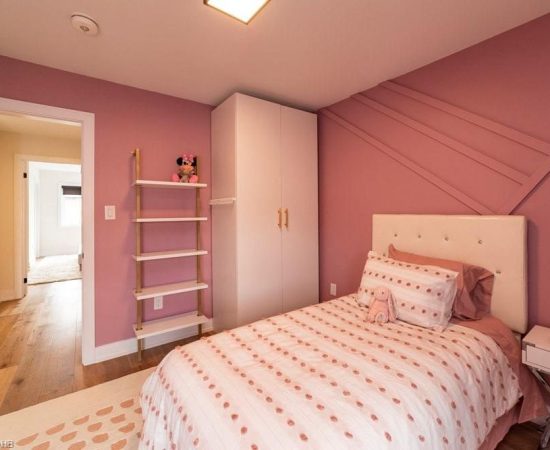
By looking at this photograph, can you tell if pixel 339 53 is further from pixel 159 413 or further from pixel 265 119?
pixel 159 413

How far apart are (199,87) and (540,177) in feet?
8.55

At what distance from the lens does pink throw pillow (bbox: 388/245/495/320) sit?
1716 mm

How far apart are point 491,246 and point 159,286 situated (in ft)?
8.69

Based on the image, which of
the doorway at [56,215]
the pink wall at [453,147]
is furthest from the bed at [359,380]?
the doorway at [56,215]

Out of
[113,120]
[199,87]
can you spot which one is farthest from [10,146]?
[199,87]

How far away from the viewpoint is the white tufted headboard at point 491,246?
1.66m

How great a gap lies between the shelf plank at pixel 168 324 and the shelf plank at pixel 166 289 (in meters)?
0.29

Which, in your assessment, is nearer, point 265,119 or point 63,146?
point 265,119

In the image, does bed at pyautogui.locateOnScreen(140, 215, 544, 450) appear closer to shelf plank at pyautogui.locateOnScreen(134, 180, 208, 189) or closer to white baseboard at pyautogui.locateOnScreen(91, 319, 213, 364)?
white baseboard at pyautogui.locateOnScreen(91, 319, 213, 364)

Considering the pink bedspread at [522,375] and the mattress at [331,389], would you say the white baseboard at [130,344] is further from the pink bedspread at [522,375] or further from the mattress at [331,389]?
the pink bedspread at [522,375]

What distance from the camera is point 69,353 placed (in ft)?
8.12

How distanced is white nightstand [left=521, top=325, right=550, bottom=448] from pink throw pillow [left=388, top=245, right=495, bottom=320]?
265 mm

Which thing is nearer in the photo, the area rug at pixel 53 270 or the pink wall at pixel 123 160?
the pink wall at pixel 123 160

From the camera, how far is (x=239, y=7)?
1533mm
